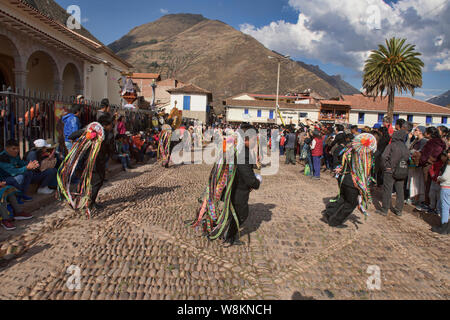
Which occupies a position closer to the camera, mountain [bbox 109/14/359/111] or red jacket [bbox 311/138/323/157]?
red jacket [bbox 311/138/323/157]

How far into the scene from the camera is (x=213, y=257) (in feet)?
12.2

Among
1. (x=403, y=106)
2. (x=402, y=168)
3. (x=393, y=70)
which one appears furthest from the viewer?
(x=403, y=106)

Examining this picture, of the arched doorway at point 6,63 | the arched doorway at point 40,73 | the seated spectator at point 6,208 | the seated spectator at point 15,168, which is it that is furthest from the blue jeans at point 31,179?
the arched doorway at point 40,73

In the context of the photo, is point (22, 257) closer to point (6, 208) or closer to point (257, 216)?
point (6, 208)

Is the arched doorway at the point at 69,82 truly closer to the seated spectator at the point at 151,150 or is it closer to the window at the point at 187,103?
the seated spectator at the point at 151,150

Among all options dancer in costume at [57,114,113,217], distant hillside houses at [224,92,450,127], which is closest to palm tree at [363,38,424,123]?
distant hillside houses at [224,92,450,127]

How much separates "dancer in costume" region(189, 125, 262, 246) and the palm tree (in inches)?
930

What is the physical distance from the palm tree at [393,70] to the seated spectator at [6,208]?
25426 mm

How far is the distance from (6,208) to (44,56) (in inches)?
543

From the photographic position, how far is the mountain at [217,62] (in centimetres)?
10106

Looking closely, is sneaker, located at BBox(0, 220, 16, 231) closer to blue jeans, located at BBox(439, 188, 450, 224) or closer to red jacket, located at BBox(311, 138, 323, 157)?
blue jeans, located at BBox(439, 188, 450, 224)

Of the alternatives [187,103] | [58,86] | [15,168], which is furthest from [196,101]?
[15,168]

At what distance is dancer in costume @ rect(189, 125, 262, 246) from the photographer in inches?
156
